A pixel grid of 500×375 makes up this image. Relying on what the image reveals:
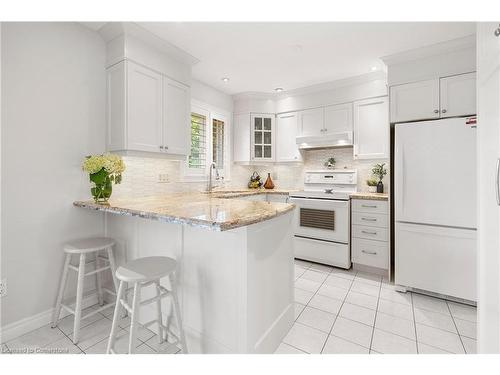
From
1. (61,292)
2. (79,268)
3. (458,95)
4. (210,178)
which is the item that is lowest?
(61,292)

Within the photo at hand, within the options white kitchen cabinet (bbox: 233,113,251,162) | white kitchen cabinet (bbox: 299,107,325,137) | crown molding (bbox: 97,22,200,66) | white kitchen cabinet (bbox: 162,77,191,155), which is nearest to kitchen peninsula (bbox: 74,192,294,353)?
white kitchen cabinet (bbox: 162,77,191,155)

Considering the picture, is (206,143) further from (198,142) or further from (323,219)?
(323,219)

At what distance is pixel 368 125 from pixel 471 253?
182cm

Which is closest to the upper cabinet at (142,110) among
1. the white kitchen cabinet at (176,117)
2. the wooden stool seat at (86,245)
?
the white kitchen cabinet at (176,117)

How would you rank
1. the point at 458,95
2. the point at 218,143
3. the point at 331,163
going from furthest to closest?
1. the point at 218,143
2. the point at 331,163
3. the point at 458,95

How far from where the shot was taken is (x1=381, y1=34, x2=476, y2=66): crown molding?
229 cm

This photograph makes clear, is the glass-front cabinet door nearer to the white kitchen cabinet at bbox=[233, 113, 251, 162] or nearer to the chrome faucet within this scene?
the white kitchen cabinet at bbox=[233, 113, 251, 162]

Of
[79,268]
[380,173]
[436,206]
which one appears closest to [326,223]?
Result: [380,173]

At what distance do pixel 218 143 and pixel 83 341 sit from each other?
113 inches

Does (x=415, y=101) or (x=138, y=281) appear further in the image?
(x=415, y=101)

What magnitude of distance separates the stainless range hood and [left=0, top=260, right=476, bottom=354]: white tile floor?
1.91m

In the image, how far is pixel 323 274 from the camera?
2.97 m

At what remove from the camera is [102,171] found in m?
1.97

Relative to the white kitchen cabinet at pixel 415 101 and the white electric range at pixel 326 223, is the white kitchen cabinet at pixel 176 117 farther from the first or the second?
the white kitchen cabinet at pixel 415 101
